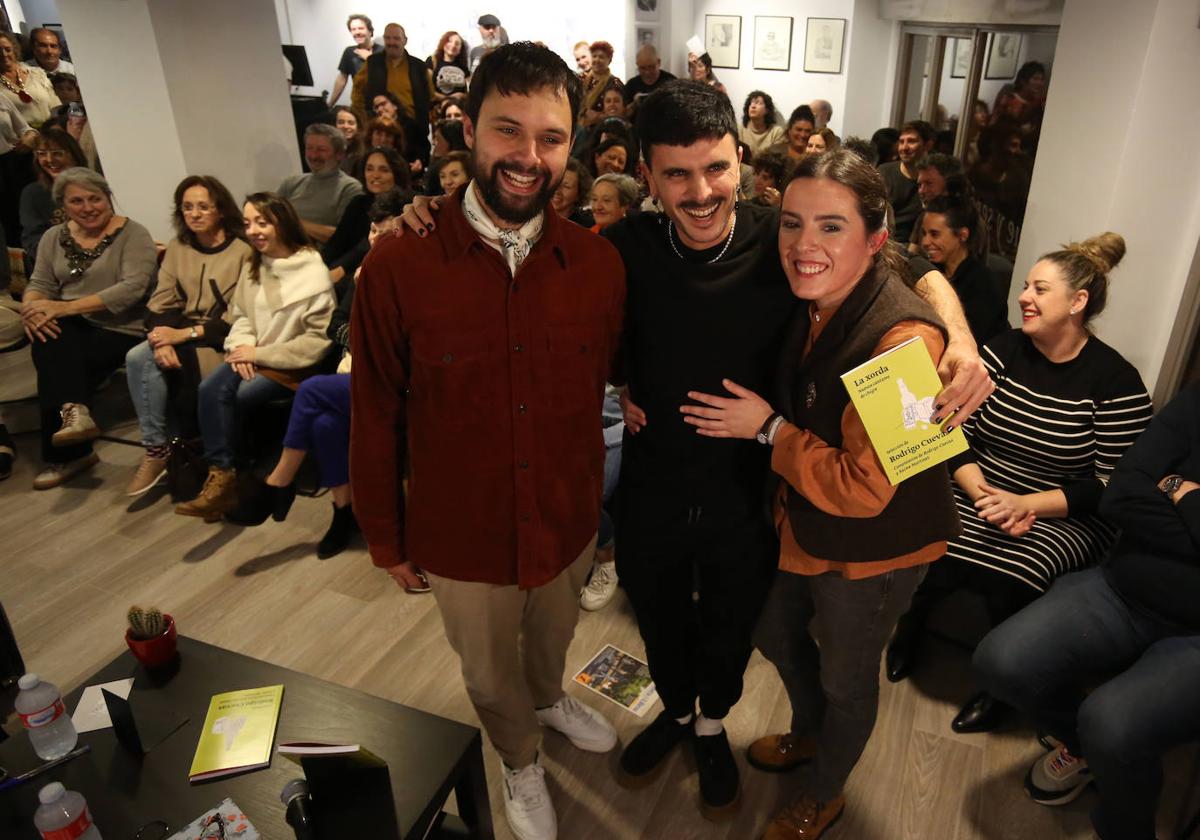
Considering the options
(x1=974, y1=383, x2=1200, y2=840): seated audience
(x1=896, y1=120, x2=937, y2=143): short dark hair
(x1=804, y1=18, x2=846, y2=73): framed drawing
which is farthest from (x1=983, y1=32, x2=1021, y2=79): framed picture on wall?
(x1=974, y1=383, x2=1200, y2=840): seated audience

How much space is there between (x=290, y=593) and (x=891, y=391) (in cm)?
233

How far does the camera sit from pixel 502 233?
1.40m

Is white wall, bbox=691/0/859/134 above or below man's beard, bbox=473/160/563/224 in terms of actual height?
above

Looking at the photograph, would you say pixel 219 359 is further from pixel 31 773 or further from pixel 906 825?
pixel 906 825

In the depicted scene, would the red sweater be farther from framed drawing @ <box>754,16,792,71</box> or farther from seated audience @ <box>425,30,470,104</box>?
framed drawing @ <box>754,16,792,71</box>

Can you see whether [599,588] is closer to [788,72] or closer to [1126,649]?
[1126,649]

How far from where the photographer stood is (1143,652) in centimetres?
182

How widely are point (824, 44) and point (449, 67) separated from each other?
3.56 metres

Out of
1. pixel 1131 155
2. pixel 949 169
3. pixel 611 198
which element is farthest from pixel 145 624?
pixel 949 169

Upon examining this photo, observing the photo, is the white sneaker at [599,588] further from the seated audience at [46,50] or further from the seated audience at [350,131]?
the seated audience at [46,50]

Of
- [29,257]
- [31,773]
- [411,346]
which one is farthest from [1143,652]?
[29,257]

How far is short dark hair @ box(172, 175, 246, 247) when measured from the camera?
11.4 ft

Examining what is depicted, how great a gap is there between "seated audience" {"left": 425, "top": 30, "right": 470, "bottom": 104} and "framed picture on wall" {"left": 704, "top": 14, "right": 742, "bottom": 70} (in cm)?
256

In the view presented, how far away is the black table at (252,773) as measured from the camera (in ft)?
4.74
